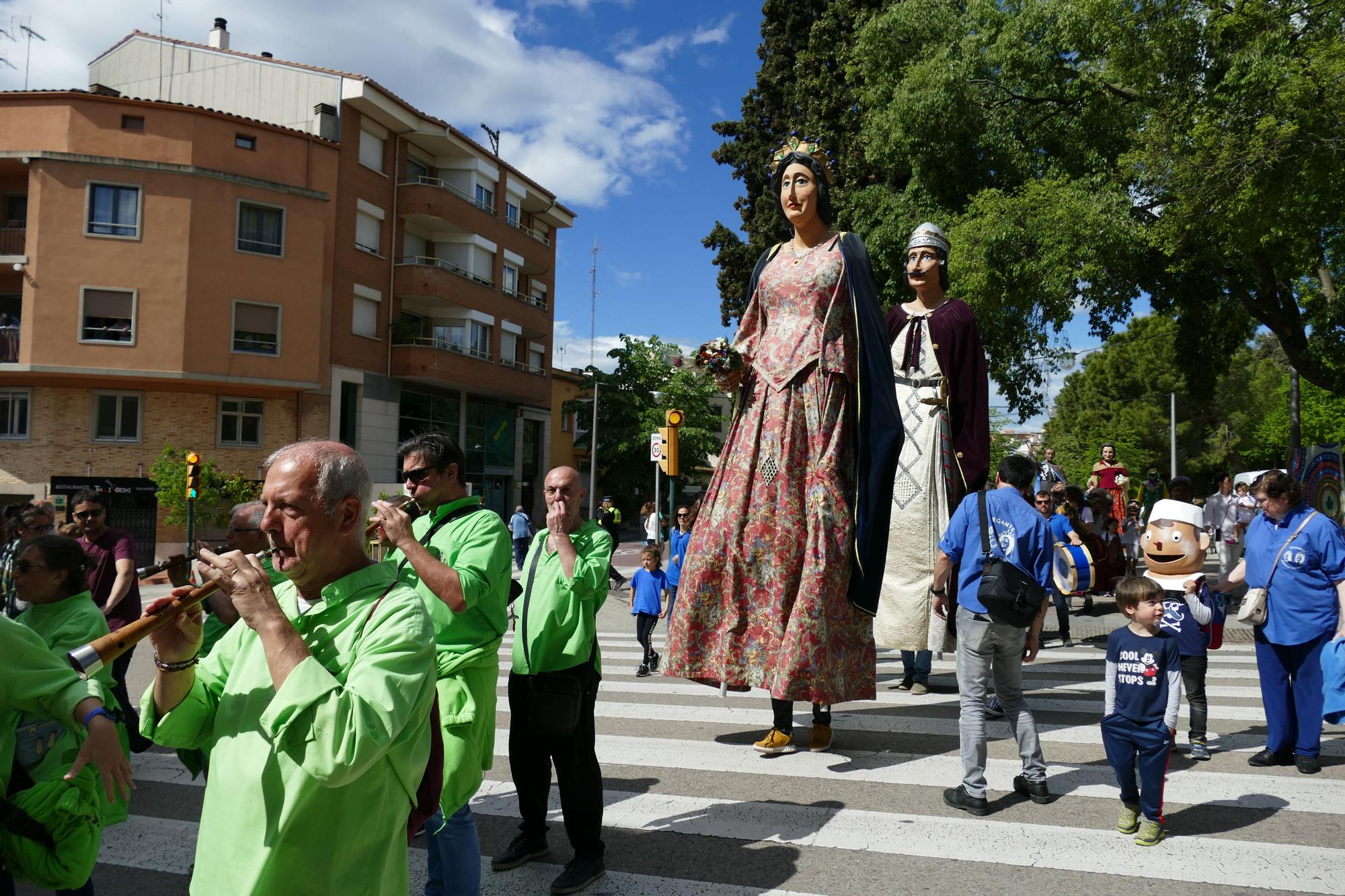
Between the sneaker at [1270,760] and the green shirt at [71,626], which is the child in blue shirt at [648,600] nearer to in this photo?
the sneaker at [1270,760]

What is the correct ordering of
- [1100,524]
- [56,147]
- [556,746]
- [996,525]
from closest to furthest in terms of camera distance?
1. [556,746]
2. [996,525]
3. [1100,524]
4. [56,147]

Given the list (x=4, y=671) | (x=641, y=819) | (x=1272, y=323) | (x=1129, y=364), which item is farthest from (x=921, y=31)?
(x=1129, y=364)

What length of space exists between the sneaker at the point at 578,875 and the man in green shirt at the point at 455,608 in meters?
0.34

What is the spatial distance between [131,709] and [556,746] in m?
3.60

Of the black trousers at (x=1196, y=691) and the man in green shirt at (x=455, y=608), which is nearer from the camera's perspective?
the man in green shirt at (x=455, y=608)

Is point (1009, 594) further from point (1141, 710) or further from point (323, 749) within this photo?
point (323, 749)

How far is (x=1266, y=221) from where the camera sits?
1250cm

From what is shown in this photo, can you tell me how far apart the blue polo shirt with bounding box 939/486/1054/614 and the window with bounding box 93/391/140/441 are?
1050 inches

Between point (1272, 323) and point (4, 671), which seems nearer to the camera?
point (4, 671)

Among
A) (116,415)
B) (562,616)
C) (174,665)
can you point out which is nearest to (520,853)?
(562,616)

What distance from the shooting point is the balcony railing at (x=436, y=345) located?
31.6 metres

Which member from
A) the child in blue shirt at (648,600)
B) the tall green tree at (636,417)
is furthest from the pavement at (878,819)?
the tall green tree at (636,417)

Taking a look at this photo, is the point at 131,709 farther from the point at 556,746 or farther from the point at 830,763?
the point at 830,763

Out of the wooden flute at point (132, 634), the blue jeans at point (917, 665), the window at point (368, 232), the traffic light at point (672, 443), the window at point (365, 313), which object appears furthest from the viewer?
the window at point (368, 232)
